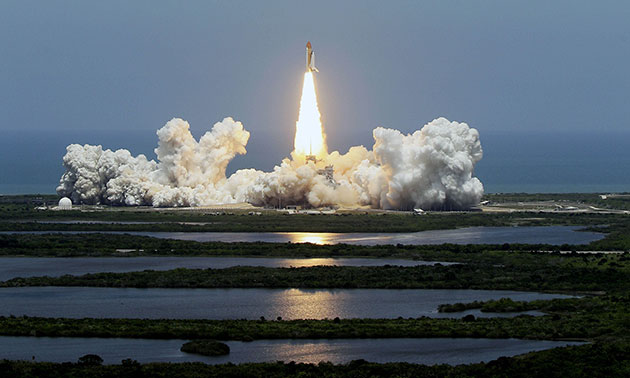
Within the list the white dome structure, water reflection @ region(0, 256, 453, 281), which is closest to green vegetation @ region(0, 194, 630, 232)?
the white dome structure

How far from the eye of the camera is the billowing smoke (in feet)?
330

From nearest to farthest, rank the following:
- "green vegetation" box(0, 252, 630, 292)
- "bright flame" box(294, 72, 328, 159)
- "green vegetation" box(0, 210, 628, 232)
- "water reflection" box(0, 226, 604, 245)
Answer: "green vegetation" box(0, 252, 630, 292)
"water reflection" box(0, 226, 604, 245)
"green vegetation" box(0, 210, 628, 232)
"bright flame" box(294, 72, 328, 159)

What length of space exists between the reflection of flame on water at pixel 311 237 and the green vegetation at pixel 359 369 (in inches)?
1493

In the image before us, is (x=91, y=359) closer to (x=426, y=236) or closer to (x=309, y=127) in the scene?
Result: (x=426, y=236)

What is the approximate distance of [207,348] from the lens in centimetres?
5031

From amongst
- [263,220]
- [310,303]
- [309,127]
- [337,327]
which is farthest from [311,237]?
[337,327]

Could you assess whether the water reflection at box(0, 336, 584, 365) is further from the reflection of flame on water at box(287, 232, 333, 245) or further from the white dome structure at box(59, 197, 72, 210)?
the white dome structure at box(59, 197, 72, 210)

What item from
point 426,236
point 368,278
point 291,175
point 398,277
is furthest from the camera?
point 291,175

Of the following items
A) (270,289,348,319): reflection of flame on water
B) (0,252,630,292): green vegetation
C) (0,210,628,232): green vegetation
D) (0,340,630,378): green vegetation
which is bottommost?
(0,340,630,378): green vegetation

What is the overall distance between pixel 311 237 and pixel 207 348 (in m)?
39.9

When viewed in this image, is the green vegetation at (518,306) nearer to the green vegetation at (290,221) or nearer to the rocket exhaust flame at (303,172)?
the green vegetation at (290,221)

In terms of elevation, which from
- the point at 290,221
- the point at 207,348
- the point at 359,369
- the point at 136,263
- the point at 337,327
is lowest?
the point at 359,369

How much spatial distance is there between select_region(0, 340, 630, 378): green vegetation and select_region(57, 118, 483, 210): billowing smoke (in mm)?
52084

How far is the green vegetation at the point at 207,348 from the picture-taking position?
50.1 meters
